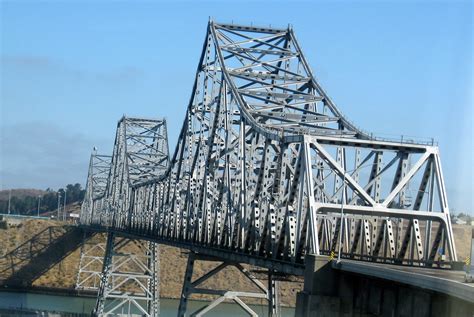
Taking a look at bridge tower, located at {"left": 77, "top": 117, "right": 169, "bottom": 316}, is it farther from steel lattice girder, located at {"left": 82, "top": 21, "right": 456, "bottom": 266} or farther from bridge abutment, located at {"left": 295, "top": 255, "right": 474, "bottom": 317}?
bridge abutment, located at {"left": 295, "top": 255, "right": 474, "bottom": 317}

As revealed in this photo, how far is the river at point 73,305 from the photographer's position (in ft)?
346

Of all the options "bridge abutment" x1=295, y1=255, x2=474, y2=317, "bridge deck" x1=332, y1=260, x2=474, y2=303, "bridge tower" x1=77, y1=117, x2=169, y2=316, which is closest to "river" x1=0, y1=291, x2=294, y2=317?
"bridge tower" x1=77, y1=117, x2=169, y2=316

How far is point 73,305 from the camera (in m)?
114

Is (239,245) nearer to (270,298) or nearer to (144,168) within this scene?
(270,298)

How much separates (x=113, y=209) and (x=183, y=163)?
41.6 metres

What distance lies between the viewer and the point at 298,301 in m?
35.3

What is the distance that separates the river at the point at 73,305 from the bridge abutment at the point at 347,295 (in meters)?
66.3

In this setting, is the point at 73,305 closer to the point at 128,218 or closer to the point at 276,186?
the point at 128,218

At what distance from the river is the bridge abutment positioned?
66252 mm

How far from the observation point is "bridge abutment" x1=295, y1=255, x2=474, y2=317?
101ft

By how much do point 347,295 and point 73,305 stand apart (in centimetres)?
8268

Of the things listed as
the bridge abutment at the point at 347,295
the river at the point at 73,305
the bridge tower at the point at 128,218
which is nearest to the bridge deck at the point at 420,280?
the bridge abutment at the point at 347,295

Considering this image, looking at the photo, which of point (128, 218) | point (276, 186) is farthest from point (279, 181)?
point (128, 218)

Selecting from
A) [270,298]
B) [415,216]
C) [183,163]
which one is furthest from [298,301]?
[183,163]
